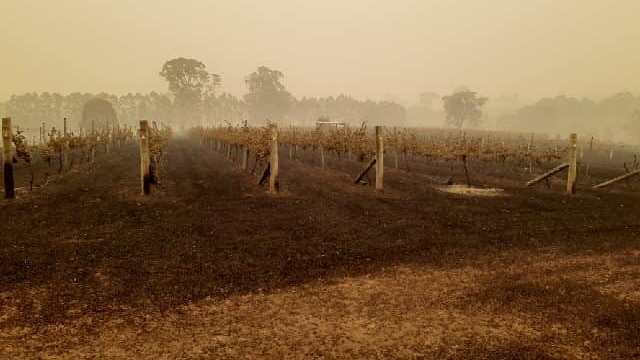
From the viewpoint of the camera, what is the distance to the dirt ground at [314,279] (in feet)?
17.9

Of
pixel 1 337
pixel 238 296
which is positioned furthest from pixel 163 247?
pixel 1 337

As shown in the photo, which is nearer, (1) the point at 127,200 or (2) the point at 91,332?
(2) the point at 91,332

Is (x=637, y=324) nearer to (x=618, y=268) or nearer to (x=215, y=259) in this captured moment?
(x=618, y=268)

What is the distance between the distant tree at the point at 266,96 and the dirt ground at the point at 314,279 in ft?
374

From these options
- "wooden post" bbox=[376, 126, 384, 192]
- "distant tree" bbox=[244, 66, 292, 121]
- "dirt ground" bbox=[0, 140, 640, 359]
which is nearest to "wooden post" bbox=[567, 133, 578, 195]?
"dirt ground" bbox=[0, 140, 640, 359]

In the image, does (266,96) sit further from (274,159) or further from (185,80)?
(274,159)

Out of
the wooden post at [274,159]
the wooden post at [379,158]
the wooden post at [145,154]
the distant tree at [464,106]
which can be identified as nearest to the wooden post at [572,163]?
the wooden post at [379,158]

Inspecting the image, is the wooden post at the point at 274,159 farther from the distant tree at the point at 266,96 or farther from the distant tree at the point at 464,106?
the distant tree at the point at 266,96

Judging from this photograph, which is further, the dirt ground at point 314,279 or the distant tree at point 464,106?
the distant tree at point 464,106

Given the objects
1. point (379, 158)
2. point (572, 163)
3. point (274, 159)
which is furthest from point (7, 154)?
point (572, 163)

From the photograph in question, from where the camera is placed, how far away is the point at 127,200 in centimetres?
1483

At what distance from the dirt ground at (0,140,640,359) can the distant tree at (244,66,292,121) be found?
114 metres

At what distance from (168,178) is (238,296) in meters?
15.5

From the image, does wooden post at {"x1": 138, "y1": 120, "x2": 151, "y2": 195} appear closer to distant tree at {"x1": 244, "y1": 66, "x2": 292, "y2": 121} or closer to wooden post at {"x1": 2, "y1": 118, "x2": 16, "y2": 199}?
wooden post at {"x1": 2, "y1": 118, "x2": 16, "y2": 199}
